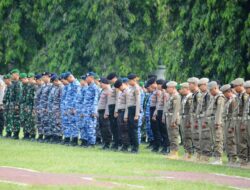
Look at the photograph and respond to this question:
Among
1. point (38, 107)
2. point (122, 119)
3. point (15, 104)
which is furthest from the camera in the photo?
point (15, 104)

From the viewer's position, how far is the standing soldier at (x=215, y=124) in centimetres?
2586

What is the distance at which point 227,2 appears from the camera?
116 ft

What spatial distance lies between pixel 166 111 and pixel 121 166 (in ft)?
17.7

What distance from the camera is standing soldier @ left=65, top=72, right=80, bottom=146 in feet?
108

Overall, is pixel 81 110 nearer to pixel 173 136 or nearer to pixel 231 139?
pixel 173 136

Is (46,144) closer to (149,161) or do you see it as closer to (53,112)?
(53,112)

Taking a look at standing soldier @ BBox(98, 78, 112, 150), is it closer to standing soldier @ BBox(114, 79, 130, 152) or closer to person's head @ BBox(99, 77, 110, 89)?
person's head @ BBox(99, 77, 110, 89)

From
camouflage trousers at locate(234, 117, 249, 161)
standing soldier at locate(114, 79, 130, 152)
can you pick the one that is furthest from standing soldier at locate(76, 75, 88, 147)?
camouflage trousers at locate(234, 117, 249, 161)

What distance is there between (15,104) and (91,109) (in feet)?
15.1

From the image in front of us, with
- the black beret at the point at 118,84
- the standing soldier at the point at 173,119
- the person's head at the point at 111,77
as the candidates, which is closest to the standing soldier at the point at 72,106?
the person's head at the point at 111,77

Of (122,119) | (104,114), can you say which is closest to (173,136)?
(122,119)

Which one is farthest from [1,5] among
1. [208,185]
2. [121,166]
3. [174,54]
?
[208,185]

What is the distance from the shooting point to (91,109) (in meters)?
32.5

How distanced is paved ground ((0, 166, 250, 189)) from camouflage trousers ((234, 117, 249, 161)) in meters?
3.07
